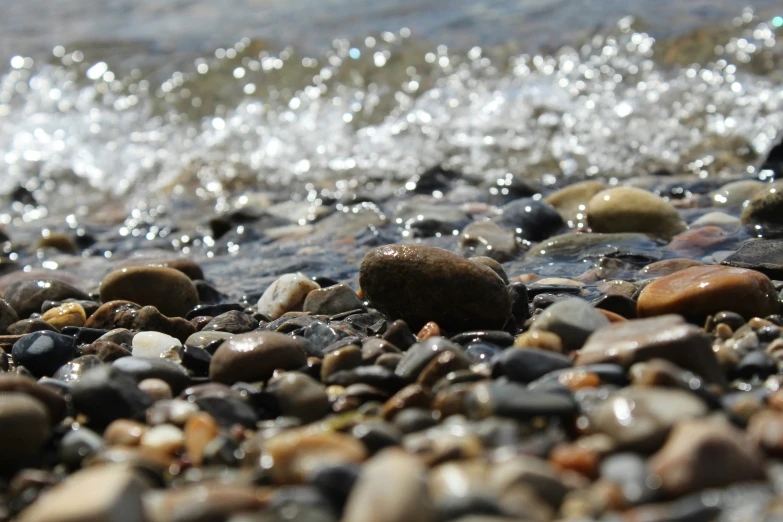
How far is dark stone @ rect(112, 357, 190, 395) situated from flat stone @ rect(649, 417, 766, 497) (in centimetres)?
123

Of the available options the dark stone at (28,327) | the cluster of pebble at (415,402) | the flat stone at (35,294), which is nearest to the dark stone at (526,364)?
the cluster of pebble at (415,402)

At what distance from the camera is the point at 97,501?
47.7 inches

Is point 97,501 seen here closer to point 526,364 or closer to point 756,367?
point 526,364

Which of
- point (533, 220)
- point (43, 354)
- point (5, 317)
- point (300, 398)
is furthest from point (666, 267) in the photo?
point (5, 317)

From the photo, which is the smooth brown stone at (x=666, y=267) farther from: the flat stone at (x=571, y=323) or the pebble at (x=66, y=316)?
the pebble at (x=66, y=316)

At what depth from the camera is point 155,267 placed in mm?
3229

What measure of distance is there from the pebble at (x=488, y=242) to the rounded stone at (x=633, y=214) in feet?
1.41

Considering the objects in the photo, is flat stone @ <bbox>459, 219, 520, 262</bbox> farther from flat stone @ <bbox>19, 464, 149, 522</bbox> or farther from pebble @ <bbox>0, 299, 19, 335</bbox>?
flat stone @ <bbox>19, 464, 149, 522</bbox>

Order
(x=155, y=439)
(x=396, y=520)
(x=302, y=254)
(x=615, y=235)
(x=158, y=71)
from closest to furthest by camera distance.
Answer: (x=396, y=520) → (x=155, y=439) → (x=615, y=235) → (x=302, y=254) → (x=158, y=71)

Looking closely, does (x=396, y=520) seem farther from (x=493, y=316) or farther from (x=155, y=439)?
(x=493, y=316)

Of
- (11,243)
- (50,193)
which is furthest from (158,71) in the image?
(11,243)

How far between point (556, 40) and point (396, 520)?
6.80 meters

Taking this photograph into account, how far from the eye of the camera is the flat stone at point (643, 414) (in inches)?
55.4

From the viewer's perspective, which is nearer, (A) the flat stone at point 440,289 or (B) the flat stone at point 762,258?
(A) the flat stone at point 440,289
